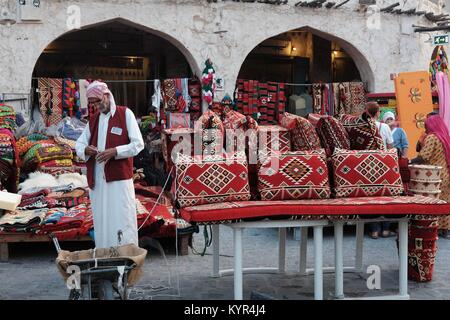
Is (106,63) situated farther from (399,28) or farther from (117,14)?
(399,28)

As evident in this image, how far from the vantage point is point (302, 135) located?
4789 millimetres

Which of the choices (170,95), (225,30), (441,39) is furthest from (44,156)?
(441,39)

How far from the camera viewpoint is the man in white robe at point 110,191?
4.81 metres

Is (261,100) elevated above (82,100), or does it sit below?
above

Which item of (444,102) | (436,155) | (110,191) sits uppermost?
(444,102)

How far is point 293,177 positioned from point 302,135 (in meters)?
0.45

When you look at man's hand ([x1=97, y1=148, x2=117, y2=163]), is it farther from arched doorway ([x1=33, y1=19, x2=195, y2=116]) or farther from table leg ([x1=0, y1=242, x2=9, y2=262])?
arched doorway ([x1=33, y1=19, x2=195, y2=116])

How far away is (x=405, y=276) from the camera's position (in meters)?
4.71

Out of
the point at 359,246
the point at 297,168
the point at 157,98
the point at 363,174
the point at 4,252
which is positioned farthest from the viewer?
the point at 157,98

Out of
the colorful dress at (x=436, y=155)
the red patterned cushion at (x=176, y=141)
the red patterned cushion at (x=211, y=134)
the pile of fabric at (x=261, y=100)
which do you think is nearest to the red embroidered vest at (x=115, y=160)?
the red patterned cushion at (x=176, y=141)

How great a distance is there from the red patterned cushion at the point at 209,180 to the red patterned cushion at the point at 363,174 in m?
0.80

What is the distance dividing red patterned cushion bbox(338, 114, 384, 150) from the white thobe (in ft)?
5.88

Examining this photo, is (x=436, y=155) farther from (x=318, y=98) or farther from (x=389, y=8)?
(x=389, y=8)

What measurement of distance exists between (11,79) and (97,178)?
252 inches
